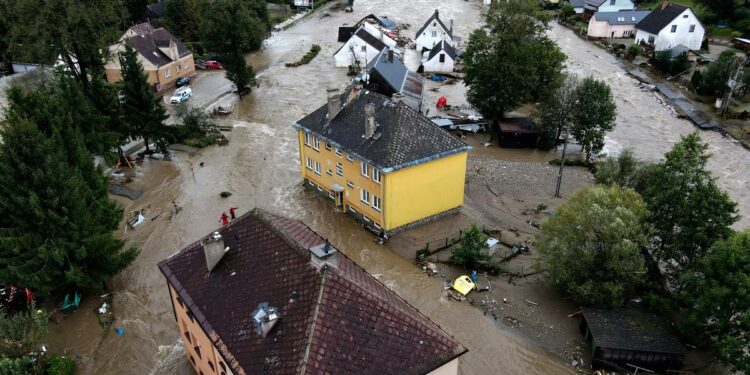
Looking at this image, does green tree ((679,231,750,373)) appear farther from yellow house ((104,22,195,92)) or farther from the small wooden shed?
yellow house ((104,22,195,92))

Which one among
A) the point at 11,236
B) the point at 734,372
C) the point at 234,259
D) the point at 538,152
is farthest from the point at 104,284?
the point at 538,152

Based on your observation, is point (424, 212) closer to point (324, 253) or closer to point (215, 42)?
point (324, 253)

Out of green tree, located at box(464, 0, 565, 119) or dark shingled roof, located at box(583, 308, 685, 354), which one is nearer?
dark shingled roof, located at box(583, 308, 685, 354)

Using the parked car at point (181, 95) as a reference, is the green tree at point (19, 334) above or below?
above

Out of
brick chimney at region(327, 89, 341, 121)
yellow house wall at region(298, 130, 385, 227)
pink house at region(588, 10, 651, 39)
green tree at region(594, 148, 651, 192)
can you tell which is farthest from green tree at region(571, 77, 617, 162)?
pink house at region(588, 10, 651, 39)

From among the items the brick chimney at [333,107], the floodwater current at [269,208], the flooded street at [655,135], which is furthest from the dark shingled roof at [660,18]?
the brick chimney at [333,107]

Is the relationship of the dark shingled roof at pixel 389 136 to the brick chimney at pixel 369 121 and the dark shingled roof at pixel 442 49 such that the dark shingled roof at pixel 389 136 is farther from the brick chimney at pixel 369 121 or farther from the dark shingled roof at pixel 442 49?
the dark shingled roof at pixel 442 49
